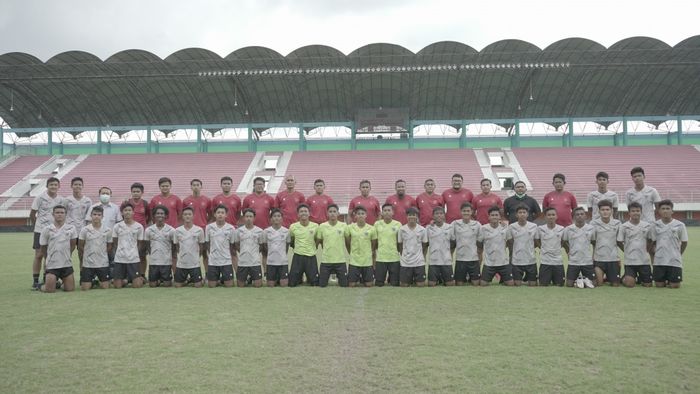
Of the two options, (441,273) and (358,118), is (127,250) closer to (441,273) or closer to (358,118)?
(441,273)

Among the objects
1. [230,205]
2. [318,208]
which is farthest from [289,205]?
[230,205]

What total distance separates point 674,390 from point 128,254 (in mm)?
6938

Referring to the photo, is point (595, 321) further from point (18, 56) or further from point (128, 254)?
point (18, 56)

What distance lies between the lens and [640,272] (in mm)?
7328

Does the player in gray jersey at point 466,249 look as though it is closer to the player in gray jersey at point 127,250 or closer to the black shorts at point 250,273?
the black shorts at point 250,273

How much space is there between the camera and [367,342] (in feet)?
13.7

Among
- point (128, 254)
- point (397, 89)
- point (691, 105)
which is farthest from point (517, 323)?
point (691, 105)

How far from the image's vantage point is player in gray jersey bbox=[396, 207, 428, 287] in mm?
7539

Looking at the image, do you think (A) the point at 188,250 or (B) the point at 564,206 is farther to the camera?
(B) the point at 564,206

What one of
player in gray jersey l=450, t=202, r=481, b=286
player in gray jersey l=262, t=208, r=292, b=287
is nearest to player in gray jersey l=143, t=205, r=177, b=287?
player in gray jersey l=262, t=208, r=292, b=287

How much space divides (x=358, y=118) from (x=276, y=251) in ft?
85.4

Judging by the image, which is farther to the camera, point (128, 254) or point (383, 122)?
point (383, 122)

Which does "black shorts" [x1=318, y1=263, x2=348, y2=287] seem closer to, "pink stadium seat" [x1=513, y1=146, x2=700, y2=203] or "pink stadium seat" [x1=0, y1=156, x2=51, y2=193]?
"pink stadium seat" [x1=513, y1=146, x2=700, y2=203]

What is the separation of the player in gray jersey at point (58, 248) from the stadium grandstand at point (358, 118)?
21.0m
